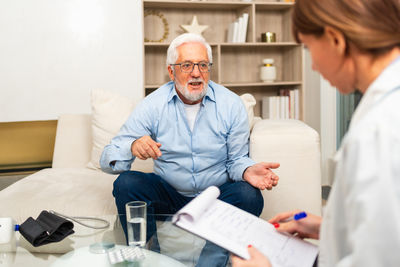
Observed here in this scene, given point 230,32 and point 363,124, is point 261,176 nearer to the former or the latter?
point 363,124

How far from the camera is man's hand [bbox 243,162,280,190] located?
1.62 m

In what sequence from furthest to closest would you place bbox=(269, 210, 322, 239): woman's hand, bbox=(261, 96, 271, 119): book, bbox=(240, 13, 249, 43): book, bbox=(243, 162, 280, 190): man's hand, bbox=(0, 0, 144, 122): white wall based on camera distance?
bbox=(261, 96, 271, 119): book < bbox=(240, 13, 249, 43): book < bbox=(0, 0, 144, 122): white wall < bbox=(243, 162, 280, 190): man's hand < bbox=(269, 210, 322, 239): woman's hand

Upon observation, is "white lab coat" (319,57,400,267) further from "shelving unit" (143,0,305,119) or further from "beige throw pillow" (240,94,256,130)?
"shelving unit" (143,0,305,119)

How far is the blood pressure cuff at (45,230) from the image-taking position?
49.8 inches

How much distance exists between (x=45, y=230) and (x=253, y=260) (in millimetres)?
709

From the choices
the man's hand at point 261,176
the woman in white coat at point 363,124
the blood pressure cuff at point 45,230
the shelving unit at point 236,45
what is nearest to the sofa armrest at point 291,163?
the man's hand at point 261,176

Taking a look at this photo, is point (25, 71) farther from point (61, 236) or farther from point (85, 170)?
point (61, 236)

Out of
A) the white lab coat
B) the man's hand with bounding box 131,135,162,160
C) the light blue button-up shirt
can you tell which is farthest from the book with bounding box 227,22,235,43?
the white lab coat

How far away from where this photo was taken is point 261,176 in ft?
5.57

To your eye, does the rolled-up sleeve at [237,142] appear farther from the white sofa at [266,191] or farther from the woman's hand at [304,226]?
the woman's hand at [304,226]

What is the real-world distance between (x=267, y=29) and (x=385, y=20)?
3122 mm

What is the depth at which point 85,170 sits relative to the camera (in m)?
2.27

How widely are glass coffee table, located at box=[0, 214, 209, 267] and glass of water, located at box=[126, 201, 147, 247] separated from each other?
0.09 feet

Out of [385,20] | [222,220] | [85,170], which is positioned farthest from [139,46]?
[385,20]
